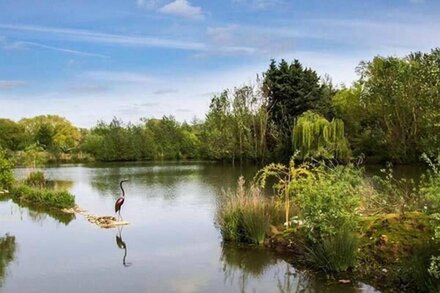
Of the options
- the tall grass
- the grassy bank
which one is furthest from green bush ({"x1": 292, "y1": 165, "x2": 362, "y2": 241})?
the tall grass

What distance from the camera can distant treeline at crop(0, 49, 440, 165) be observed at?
32562 millimetres

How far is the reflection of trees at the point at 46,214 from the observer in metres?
15.0

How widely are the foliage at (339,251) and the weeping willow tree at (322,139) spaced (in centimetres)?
2423

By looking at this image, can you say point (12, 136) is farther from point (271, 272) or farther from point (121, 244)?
point (271, 272)

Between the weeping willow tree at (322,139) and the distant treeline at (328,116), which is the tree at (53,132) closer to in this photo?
the distant treeline at (328,116)

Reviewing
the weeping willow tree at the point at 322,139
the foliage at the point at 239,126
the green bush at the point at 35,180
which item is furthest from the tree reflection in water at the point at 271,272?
the foliage at the point at 239,126

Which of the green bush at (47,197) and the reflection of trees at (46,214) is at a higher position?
the green bush at (47,197)

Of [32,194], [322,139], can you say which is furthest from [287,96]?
[32,194]

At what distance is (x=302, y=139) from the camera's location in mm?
32906

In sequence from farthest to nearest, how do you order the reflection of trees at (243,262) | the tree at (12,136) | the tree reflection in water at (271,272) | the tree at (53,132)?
the tree at (53,132) < the tree at (12,136) < the reflection of trees at (243,262) < the tree reflection in water at (271,272)

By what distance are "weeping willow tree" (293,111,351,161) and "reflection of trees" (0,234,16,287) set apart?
74.6 feet

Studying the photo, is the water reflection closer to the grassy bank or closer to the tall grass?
the tall grass

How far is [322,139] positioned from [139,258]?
2438 cm

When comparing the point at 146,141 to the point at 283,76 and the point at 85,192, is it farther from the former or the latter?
the point at 85,192
